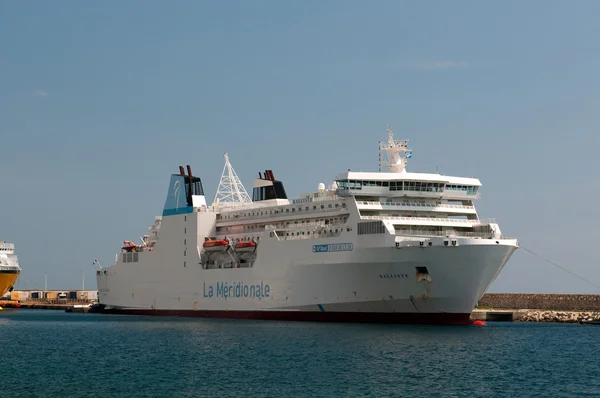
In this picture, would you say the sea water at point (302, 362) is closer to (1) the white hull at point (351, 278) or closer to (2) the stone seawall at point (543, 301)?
(1) the white hull at point (351, 278)

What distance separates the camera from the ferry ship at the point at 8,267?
88375 mm

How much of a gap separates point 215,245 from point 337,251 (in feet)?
42.1

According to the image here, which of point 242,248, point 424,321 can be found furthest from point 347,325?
point 242,248

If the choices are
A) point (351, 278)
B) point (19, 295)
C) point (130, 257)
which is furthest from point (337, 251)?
point (19, 295)

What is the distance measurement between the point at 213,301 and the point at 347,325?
46.4ft

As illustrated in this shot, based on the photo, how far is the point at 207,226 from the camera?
62.3 m

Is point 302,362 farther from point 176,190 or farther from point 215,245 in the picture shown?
point 176,190

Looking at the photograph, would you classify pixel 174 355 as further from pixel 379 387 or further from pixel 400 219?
pixel 400 219

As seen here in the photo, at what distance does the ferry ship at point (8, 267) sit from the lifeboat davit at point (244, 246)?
40068mm

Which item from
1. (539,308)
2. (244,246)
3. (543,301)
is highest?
(244,246)

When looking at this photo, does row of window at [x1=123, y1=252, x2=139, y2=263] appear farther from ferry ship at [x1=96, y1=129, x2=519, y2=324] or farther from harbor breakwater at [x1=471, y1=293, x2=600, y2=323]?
harbor breakwater at [x1=471, y1=293, x2=600, y2=323]

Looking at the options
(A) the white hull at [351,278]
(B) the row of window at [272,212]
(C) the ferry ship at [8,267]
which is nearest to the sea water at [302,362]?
(A) the white hull at [351,278]

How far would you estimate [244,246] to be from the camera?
57.2m

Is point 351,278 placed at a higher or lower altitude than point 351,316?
higher
